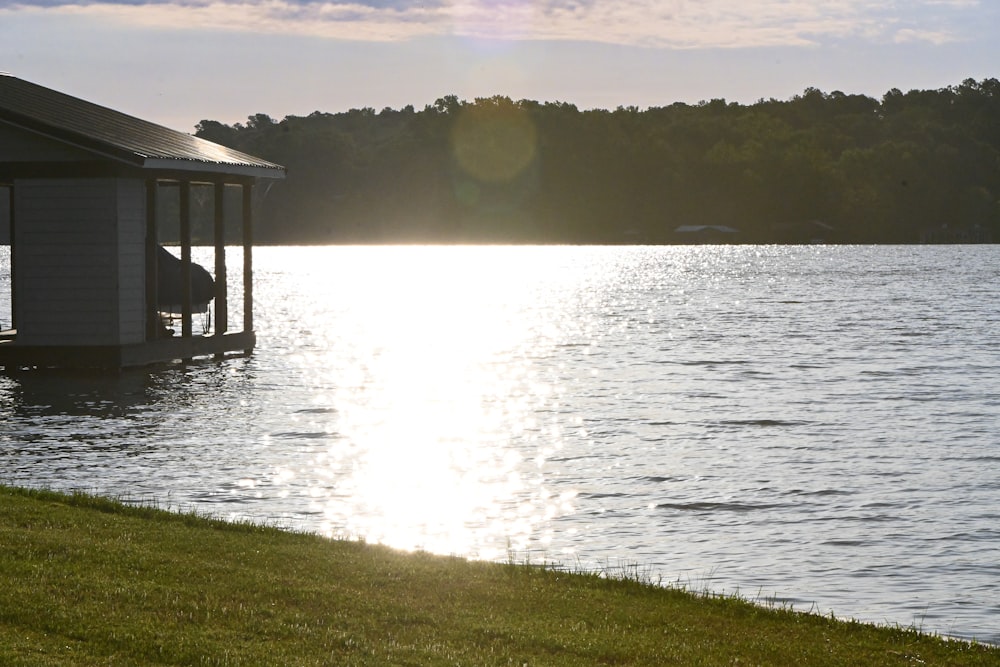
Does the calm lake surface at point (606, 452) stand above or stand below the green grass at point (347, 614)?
below

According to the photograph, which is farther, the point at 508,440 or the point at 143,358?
the point at 143,358

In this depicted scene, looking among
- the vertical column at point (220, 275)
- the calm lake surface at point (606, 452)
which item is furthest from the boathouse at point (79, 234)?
the vertical column at point (220, 275)

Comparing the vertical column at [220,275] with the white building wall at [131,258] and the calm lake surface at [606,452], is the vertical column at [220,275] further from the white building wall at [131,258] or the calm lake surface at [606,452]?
the white building wall at [131,258]

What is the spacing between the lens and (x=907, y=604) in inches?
555

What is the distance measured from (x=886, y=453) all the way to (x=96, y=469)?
12.8 m

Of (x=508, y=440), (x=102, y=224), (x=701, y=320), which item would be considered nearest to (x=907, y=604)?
(x=508, y=440)

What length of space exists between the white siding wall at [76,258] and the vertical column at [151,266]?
38.2 inches

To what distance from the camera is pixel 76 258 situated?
30.6 metres

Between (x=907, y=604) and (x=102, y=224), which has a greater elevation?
(x=102, y=224)

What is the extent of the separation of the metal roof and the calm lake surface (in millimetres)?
4883

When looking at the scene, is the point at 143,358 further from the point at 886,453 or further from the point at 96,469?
the point at 886,453

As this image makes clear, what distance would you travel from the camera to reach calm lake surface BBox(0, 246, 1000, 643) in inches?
632

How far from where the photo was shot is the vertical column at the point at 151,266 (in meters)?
32.2

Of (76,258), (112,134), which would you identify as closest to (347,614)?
(76,258)
